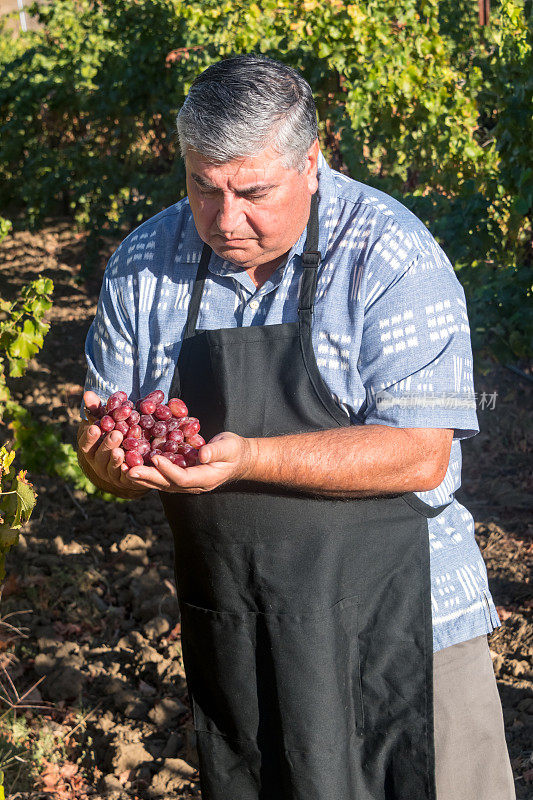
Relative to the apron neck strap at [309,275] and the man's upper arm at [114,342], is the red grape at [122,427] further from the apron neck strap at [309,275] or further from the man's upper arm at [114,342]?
the apron neck strap at [309,275]

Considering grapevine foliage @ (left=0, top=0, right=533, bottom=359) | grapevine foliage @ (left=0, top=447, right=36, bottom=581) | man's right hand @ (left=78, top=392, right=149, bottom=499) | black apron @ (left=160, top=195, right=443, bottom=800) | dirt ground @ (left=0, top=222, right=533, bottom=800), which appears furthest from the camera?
grapevine foliage @ (left=0, top=0, right=533, bottom=359)

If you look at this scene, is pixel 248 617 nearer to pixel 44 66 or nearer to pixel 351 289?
pixel 351 289

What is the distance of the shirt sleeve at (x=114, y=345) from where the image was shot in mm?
1885

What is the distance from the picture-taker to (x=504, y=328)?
14.1 feet

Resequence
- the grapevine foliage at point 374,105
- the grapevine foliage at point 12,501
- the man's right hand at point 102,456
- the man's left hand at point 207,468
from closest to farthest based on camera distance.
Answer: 1. the man's left hand at point 207,468
2. the man's right hand at point 102,456
3. the grapevine foliage at point 12,501
4. the grapevine foliage at point 374,105

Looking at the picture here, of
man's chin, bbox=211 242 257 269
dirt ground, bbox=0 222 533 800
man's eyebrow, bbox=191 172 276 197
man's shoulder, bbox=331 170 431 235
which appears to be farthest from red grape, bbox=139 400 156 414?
dirt ground, bbox=0 222 533 800

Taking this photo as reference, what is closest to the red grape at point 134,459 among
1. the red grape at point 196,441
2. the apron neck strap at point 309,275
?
the red grape at point 196,441

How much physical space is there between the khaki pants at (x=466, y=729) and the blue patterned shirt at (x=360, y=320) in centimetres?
6

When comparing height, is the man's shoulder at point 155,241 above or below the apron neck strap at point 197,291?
above

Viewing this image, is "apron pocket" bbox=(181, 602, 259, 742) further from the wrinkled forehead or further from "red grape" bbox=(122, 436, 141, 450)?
the wrinkled forehead

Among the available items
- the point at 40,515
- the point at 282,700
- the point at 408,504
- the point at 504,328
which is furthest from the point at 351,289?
the point at 40,515

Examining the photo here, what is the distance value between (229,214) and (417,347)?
0.43 metres

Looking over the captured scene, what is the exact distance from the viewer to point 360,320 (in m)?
1.70

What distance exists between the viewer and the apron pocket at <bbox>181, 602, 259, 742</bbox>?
6.21ft
